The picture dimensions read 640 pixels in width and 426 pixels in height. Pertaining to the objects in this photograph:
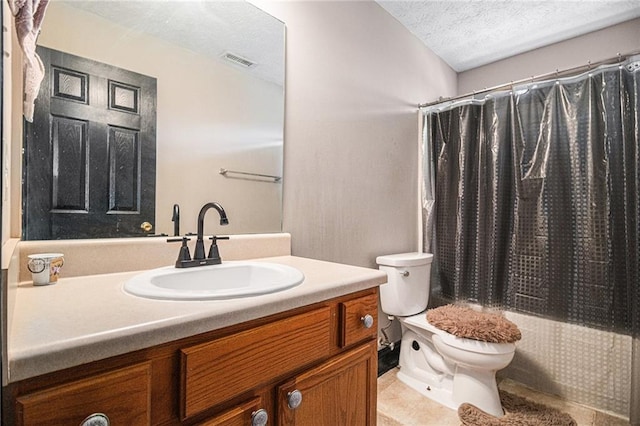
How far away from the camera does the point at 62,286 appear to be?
2.59 ft

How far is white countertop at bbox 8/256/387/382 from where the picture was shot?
453 mm

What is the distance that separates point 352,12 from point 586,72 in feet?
4.32

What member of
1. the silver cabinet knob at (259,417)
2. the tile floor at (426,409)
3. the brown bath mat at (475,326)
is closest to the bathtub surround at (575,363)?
the tile floor at (426,409)

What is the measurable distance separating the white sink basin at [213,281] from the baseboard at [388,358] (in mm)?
1228

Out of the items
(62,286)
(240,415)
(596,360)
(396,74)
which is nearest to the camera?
(240,415)

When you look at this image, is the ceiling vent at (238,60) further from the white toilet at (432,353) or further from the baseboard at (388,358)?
the baseboard at (388,358)

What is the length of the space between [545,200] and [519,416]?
1166 mm

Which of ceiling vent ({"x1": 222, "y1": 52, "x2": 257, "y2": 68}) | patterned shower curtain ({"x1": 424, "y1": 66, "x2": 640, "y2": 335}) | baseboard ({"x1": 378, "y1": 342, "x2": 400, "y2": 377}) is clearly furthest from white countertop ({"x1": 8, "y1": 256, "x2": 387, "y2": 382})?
patterned shower curtain ({"x1": 424, "y1": 66, "x2": 640, "y2": 335})

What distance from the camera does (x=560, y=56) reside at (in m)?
2.25

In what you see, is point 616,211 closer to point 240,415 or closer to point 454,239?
point 454,239

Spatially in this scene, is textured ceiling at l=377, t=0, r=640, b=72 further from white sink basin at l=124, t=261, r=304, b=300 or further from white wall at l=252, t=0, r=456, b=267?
white sink basin at l=124, t=261, r=304, b=300

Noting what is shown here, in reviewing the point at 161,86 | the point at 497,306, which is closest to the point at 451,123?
the point at 497,306

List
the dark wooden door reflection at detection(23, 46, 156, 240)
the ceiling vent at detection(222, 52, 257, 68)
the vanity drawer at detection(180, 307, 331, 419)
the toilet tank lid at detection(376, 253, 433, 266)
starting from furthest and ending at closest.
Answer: the toilet tank lid at detection(376, 253, 433, 266) < the ceiling vent at detection(222, 52, 257, 68) < the dark wooden door reflection at detection(23, 46, 156, 240) < the vanity drawer at detection(180, 307, 331, 419)

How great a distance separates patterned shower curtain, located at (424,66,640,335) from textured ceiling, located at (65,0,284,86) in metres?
1.38
